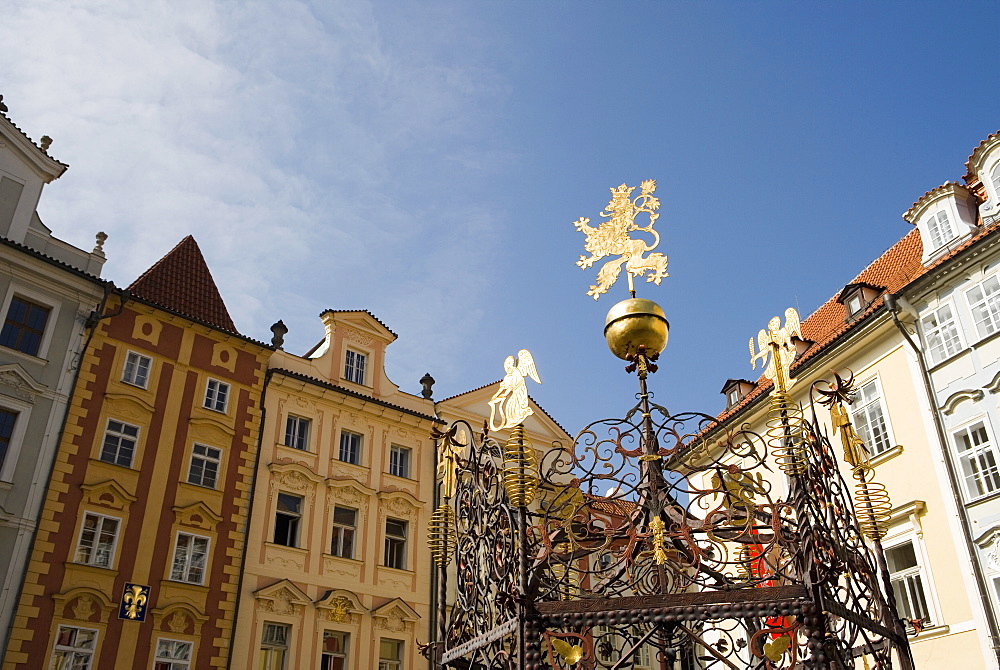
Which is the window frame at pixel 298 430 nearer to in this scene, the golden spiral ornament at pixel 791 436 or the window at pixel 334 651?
the window at pixel 334 651

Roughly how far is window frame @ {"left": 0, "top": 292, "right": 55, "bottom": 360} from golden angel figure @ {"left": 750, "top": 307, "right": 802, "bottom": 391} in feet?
59.3

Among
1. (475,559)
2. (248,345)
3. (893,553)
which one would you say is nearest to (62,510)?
(248,345)

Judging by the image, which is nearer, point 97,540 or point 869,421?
point 97,540

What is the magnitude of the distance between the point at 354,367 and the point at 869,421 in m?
14.9

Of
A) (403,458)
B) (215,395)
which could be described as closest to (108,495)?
(215,395)

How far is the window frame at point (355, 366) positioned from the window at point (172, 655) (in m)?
9.12

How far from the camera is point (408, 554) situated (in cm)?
2430

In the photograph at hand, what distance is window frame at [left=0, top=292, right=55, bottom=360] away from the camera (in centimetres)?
1936

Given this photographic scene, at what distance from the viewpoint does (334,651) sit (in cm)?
2180

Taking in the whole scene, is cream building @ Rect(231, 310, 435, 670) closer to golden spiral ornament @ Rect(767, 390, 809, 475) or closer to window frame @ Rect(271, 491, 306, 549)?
window frame @ Rect(271, 491, 306, 549)

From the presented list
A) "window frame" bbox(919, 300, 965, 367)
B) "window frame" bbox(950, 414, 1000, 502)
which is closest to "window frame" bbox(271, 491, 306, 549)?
"window frame" bbox(950, 414, 1000, 502)

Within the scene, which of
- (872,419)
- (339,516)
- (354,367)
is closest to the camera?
(872,419)

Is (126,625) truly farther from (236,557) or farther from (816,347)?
(816,347)

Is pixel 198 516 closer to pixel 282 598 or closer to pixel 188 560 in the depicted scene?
pixel 188 560
